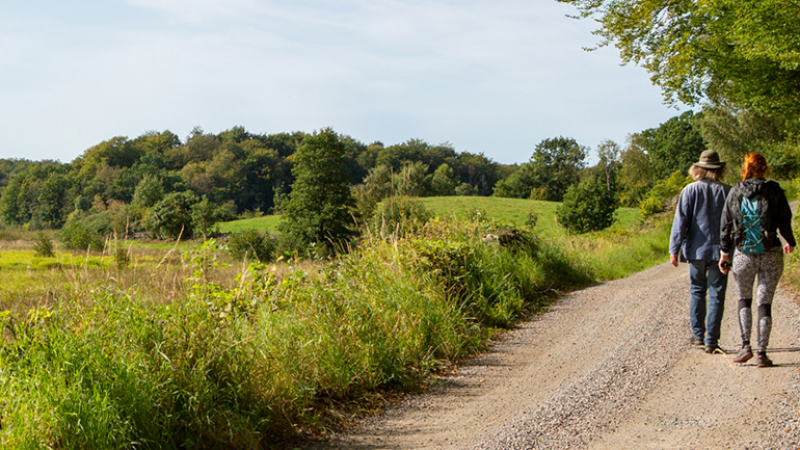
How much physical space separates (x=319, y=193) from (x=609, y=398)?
1813 inches

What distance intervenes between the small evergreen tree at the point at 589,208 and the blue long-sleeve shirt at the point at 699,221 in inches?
1148

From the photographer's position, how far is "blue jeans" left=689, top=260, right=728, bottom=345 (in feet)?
18.2

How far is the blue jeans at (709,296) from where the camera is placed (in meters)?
5.54

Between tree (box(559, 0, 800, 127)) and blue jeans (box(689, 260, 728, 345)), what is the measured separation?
6.32 meters

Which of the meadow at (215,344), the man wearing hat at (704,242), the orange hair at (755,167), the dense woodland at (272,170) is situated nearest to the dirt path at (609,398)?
the man wearing hat at (704,242)

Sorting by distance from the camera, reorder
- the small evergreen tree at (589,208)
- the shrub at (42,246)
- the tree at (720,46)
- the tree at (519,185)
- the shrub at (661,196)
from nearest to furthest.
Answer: the tree at (720,46) → the shrub at (42,246) → the shrub at (661,196) → the small evergreen tree at (589,208) → the tree at (519,185)

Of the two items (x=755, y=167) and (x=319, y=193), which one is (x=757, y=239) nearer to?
(x=755, y=167)

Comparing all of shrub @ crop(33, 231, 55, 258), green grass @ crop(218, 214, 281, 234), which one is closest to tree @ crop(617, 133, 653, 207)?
green grass @ crop(218, 214, 281, 234)

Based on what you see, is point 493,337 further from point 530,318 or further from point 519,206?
point 519,206

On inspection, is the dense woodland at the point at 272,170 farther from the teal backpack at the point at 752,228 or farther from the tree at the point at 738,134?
the teal backpack at the point at 752,228

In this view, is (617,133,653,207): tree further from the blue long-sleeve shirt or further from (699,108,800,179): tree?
the blue long-sleeve shirt

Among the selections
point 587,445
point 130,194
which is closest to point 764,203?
point 587,445

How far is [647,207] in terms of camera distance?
3409 cm

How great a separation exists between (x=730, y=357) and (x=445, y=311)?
2.89 m
